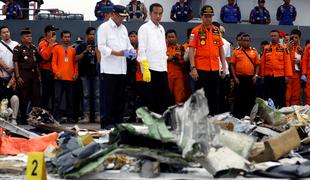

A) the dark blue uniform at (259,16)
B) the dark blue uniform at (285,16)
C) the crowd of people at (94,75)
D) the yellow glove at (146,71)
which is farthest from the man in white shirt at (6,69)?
the dark blue uniform at (285,16)

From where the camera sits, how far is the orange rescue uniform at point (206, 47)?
11.0 meters

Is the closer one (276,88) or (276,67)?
(276,67)

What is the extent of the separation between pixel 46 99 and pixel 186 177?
877 centimetres

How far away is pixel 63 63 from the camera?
13.5m

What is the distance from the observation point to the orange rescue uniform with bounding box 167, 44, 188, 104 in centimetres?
1330

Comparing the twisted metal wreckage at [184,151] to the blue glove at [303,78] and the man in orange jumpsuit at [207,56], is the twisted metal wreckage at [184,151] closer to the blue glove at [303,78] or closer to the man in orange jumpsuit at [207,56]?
the man in orange jumpsuit at [207,56]

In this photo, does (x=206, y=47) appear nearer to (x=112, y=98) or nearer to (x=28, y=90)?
(x=112, y=98)

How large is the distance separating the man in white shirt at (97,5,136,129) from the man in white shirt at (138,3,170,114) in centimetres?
41

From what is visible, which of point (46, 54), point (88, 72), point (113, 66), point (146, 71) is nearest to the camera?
point (113, 66)

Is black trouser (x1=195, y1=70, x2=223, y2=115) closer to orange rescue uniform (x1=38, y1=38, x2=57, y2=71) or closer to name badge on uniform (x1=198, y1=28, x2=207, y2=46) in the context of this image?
name badge on uniform (x1=198, y1=28, x2=207, y2=46)

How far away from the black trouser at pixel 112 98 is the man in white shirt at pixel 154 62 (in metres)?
0.45

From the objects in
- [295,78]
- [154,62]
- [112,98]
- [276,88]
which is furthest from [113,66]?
[295,78]

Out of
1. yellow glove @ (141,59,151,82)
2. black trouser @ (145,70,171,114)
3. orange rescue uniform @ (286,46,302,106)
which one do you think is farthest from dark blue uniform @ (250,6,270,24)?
yellow glove @ (141,59,151,82)

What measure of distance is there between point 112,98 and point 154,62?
2.86 ft
